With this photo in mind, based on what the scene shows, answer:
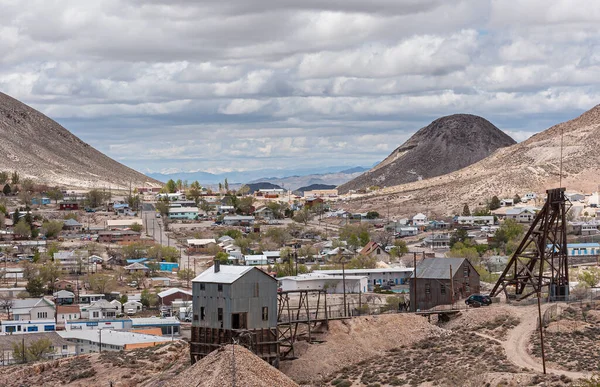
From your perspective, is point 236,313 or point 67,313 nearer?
point 236,313

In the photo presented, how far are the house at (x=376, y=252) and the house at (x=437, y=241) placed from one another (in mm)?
10009

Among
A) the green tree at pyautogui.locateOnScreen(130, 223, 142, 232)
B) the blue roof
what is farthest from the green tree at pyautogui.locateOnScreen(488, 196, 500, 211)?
the blue roof

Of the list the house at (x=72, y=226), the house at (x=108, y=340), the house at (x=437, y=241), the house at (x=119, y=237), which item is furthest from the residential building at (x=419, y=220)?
the house at (x=108, y=340)

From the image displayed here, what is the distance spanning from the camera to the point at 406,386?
48.8 meters

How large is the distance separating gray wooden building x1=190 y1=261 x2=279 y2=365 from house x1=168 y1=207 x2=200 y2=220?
12203cm

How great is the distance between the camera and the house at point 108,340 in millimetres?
70625

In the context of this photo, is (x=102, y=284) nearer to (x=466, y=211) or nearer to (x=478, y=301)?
(x=478, y=301)

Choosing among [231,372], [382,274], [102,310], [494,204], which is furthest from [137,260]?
[231,372]

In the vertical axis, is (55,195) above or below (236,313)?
above

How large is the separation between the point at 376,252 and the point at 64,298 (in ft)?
125

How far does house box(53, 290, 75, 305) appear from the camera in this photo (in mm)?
98375

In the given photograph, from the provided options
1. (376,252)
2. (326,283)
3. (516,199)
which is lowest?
(326,283)

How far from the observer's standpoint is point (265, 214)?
183875 millimetres

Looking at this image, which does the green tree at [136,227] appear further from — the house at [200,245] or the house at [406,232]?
the house at [406,232]
